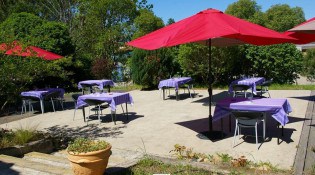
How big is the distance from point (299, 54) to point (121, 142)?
459 inches

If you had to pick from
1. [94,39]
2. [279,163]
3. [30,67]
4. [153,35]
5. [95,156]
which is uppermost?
[94,39]

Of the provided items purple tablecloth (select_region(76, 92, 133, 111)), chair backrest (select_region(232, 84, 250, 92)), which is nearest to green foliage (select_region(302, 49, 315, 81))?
chair backrest (select_region(232, 84, 250, 92))

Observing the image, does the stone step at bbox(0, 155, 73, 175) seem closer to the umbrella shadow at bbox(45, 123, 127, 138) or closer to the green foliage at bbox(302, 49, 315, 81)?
the umbrella shadow at bbox(45, 123, 127, 138)

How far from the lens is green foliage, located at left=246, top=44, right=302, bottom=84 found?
15312 mm

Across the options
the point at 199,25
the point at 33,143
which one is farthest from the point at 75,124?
the point at 199,25

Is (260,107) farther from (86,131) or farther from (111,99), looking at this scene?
(86,131)

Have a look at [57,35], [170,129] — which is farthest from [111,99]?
[57,35]

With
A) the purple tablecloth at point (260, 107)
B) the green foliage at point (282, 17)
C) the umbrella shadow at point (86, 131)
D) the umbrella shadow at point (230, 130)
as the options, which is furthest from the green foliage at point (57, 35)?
the green foliage at point (282, 17)

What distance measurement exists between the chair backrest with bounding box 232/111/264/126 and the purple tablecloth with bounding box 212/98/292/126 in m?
0.19

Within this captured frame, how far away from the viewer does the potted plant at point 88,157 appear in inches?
162

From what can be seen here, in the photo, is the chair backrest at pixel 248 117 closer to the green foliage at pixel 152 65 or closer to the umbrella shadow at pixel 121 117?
the umbrella shadow at pixel 121 117

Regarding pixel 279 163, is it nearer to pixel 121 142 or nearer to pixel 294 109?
pixel 121 142

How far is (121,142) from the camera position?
711 centimetres

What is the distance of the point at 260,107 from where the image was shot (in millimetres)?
6242
